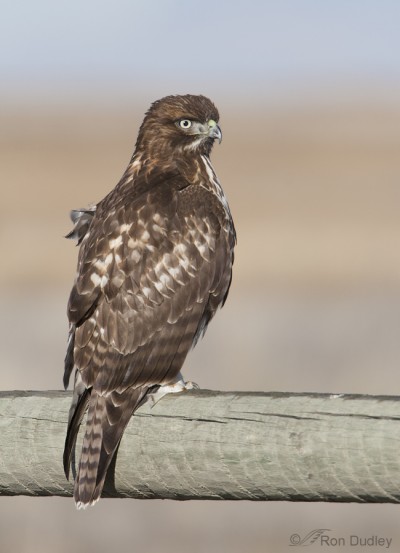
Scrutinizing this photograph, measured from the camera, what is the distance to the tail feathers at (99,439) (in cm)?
509

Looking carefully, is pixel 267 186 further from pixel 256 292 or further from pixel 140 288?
pixel 140 288

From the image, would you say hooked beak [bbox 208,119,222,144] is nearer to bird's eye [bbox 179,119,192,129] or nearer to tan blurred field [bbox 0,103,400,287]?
bird's eye [bbox 179,119,192,129]

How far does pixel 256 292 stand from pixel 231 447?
1429 cm

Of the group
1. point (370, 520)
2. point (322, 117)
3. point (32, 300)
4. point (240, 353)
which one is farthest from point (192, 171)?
point (322, 117)

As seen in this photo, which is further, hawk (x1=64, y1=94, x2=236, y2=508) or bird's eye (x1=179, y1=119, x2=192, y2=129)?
bird's eye (x1=179, y1=119, x2=192, y2=129)

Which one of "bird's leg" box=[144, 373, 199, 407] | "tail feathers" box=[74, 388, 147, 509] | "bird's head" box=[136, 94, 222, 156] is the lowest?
"tail feathers" box=[74, 388, 147, 509]

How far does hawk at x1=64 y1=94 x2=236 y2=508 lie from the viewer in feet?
18.4

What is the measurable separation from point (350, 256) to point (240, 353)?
816 centimetres

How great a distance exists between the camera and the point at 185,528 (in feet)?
34.9

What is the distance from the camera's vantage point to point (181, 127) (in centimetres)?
707
